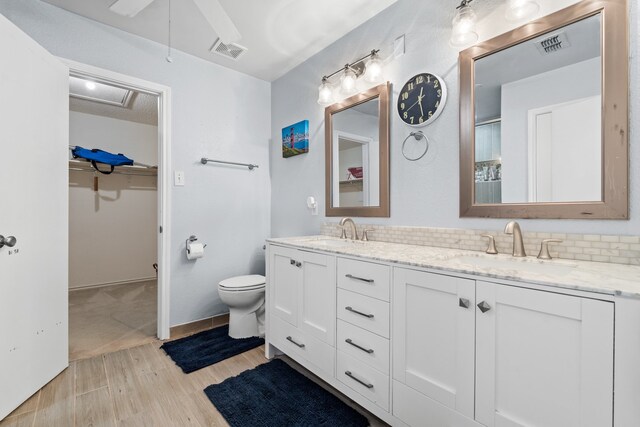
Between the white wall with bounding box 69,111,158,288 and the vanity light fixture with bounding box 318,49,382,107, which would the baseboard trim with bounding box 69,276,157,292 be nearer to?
the white wall with bounding box 69,111,158,288

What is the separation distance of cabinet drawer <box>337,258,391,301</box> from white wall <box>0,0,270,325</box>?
1.63 metres

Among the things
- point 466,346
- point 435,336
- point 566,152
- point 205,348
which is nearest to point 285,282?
point 205,348

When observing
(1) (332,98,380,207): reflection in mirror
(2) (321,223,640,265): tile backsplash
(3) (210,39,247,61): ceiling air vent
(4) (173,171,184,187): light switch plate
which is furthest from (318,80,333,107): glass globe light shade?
(4) (173,171,184,187): light switch plate

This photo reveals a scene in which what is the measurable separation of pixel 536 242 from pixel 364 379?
1.04m

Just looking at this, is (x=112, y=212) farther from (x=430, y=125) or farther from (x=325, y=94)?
(x=430, y=125)

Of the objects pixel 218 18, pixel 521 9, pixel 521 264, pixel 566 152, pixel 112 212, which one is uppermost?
pixel 218 18

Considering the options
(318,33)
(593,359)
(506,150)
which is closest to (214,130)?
(318,33)

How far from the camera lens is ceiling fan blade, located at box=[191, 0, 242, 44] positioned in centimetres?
149

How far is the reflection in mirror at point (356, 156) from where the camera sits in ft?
6.73

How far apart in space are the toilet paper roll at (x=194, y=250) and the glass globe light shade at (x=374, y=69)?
1.91 metres

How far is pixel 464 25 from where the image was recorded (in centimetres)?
149

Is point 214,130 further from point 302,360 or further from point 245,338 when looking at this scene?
point 302,360

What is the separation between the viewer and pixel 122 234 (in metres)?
4.05

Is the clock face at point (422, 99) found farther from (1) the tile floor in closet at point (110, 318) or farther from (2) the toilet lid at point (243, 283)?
(1) the tile floor in closet at point (110, 318)
